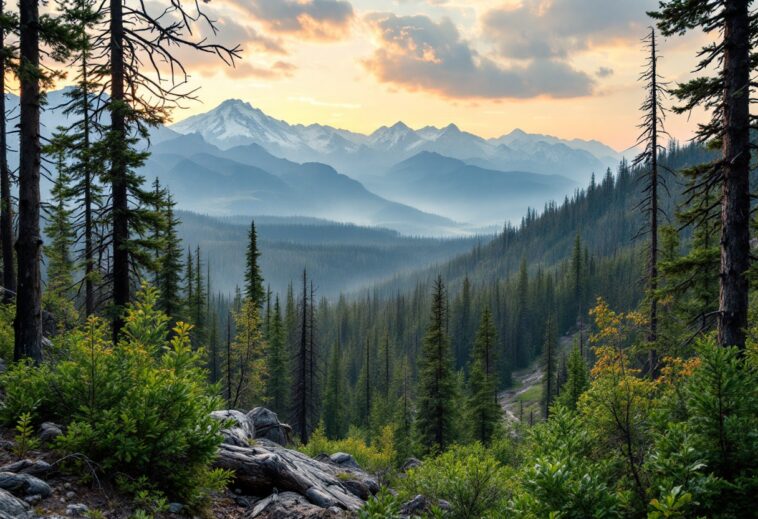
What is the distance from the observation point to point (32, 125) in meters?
13.0

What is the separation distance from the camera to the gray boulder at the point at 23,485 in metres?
6.45

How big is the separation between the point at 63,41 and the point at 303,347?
31.4 meters

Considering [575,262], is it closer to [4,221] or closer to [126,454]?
[4,221]

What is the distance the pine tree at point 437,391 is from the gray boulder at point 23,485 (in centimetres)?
A: 3030

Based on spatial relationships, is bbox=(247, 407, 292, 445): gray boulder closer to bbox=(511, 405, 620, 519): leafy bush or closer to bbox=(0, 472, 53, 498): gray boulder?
bbox=(0, 472, 53, 498): gray boulder

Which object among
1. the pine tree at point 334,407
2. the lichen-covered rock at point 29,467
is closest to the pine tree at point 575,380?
the pine tree at point 334,407

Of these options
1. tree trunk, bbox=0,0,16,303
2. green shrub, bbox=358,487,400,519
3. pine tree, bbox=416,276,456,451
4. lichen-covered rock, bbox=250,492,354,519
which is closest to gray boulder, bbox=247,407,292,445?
lichen-covered rock, bbox=250,492,354,519

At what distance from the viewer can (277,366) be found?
169 feet

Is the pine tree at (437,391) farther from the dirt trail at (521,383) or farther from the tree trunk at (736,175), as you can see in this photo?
the dirt trail at (521,383)

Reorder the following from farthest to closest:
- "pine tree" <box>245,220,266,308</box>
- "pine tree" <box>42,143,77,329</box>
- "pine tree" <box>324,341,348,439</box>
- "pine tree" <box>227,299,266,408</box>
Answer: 1. "pine tree" <box>324,341,348,439</box>
2. "pine tree" <box>245,220,266,308</box>
3. "pine tree" <box>227,299,266,408</box>
4. "pine tree" <box>42,143,77,329</box>

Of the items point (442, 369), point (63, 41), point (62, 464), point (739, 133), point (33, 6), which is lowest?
point (442, 369)

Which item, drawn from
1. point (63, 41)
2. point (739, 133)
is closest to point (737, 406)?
point (739, 133)

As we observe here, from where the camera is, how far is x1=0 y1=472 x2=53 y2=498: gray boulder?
645 cm

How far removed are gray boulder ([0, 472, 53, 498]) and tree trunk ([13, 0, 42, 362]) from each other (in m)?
7.21
